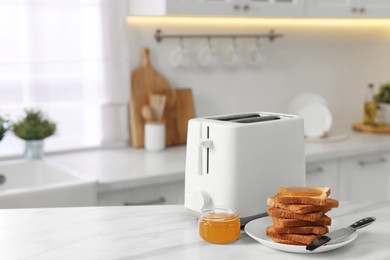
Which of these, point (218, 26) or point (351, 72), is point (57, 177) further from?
point (351, 72)

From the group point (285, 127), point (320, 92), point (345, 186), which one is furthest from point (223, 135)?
point (320, 92)

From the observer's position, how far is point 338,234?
163 cm

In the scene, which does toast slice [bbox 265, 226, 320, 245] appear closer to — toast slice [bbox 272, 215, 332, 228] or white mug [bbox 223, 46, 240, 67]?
toast slice [bbox 272, 215, 332, 228]

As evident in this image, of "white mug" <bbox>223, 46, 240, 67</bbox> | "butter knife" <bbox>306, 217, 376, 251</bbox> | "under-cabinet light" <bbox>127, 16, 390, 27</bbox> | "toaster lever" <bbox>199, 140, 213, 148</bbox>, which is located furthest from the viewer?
"white mug" <bbox>223, 46, 240, 67</bbox>

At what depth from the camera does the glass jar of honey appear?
5.33ft

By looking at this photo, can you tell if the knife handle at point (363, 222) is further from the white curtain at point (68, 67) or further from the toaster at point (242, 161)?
the white curtain at point (68, 67)

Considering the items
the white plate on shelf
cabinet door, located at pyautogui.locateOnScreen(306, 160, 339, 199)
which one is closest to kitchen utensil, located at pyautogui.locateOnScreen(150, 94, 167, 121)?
cabinet door, located at pyautogui.locateOnScreen(306, 160, 339, 199)

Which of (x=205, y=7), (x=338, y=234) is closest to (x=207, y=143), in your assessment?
(x=338, y=234)

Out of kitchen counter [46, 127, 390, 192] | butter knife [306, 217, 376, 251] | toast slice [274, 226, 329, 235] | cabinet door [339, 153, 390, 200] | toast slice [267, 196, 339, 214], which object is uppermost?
toast slice [267, 196, 339, 214]

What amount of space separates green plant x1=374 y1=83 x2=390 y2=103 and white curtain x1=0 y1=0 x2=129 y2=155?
1.66 metres

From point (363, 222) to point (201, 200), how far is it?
440mm

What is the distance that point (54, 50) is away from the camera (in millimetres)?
3166

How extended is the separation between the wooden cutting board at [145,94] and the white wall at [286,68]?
5cm

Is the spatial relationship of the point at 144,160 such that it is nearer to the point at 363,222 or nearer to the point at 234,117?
the point at 234,117
